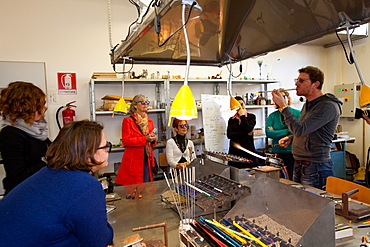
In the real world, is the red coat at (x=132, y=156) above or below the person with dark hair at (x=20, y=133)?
below

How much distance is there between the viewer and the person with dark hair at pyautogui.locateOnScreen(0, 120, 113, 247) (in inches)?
35.1

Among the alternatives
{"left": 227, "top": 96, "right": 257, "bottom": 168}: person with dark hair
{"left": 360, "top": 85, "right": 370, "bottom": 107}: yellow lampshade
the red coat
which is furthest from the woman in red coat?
{"left": 360, "top": 85, "right": 370, "bottom": 107}: yellow lampshade

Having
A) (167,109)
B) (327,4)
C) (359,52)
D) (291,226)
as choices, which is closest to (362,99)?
(327,4)

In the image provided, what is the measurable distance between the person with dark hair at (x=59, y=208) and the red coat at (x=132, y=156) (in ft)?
5.91

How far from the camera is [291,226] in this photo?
1.21 m

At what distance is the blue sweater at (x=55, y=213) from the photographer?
35.0 inches

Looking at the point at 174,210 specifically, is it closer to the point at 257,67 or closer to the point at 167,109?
the point at 167,109

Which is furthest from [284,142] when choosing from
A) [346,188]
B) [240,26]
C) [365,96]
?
[240,26]

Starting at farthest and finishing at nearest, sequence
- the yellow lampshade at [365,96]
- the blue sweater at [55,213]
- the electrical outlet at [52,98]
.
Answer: the electrical outlet at [52,98], the yellow lampshade at [365,96], the blue sweater at [55,213]

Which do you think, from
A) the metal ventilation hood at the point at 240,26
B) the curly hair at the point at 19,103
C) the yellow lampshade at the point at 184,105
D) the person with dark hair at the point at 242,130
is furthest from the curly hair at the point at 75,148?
the person with dark hair at the point at 242,130

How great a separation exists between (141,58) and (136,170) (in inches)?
54.4

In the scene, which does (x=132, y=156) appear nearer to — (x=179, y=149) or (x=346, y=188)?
(x=179, y=149)

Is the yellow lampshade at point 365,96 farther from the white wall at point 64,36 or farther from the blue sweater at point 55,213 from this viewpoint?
the white wall at point 64,36

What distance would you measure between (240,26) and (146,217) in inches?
48.2
